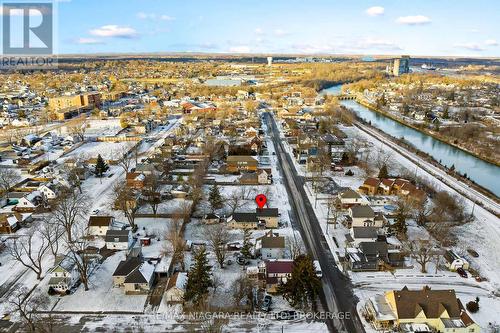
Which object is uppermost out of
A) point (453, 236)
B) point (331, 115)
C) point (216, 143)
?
point (331, 115)

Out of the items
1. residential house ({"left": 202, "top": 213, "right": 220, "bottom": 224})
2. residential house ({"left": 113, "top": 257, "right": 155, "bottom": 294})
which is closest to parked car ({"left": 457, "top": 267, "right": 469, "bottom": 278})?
residential house ({"left": 202, "top": 213, "right": 220, "bottom": 224})

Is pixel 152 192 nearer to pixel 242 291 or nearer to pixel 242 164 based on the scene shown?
pixel 242 164

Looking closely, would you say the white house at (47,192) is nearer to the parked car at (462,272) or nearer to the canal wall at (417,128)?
the parked car at (462,272)

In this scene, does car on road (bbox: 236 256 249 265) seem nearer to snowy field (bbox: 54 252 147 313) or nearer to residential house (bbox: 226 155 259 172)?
snowy field (bbox: 54 252 147 313)

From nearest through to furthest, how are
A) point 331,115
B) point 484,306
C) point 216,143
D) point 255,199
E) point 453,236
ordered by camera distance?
point 484,306 < point 453,236 < point 255,199 < point 216,143 < point 331,115

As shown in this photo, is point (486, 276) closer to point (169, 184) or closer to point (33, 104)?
point (169, 184)

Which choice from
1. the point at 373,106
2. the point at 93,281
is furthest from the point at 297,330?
the point at 373,106
